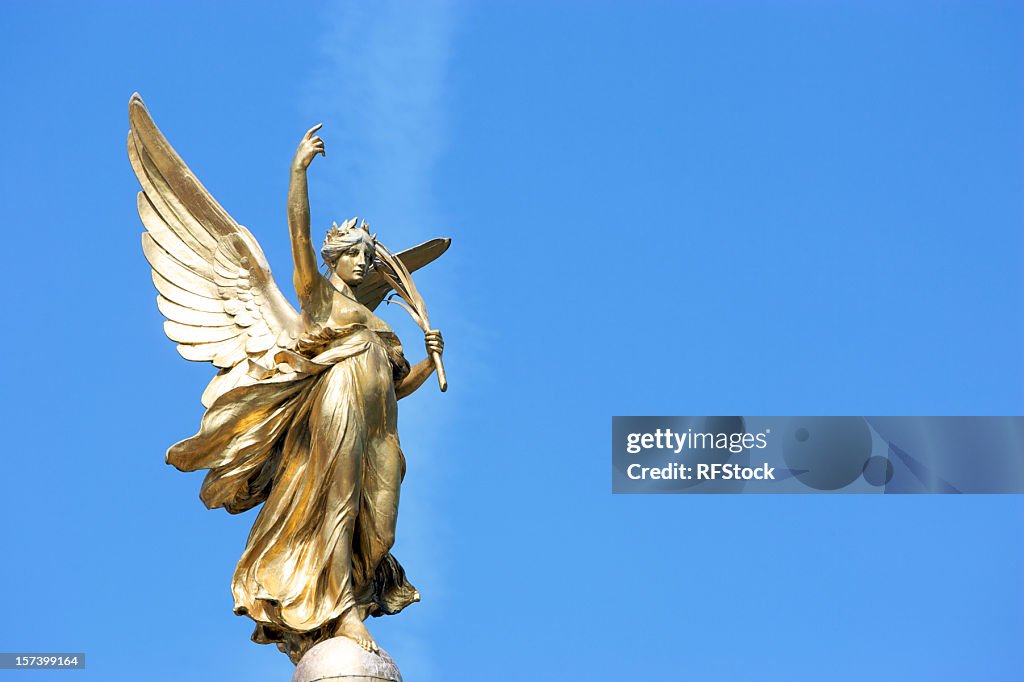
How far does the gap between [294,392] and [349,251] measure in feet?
5.11

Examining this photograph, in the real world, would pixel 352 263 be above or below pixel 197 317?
above

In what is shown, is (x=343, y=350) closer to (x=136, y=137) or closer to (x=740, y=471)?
(x=136, y=137)

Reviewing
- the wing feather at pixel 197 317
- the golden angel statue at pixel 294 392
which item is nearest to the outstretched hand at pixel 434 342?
the golden angel statue at pixel 294 392

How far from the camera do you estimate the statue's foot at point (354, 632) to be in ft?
62.7

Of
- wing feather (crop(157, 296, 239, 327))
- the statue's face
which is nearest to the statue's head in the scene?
the statue's face

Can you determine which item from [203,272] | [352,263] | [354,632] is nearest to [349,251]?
[352,263]

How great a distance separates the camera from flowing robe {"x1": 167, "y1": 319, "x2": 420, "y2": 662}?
19.4 metres

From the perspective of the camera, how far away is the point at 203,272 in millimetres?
20375

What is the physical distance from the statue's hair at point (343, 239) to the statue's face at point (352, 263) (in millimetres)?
39

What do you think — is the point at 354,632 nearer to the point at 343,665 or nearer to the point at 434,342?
the point at 343,665

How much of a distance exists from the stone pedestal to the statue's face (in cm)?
358

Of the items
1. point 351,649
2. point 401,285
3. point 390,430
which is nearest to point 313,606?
point 351,649

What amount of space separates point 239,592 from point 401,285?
346cm

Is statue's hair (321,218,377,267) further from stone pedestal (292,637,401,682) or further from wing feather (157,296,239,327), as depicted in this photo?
stone pedestal (292,637,401,682)
